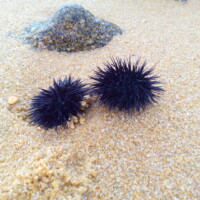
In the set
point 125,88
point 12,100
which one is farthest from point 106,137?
point 12,100

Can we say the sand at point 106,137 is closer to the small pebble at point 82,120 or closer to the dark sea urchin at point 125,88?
the small pebble at point 82,120

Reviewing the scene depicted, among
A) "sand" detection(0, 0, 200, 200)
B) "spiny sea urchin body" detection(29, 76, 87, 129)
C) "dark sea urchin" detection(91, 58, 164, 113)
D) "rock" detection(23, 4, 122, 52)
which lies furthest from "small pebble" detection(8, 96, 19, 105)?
"rock" detection(23, 4, 122, 52)

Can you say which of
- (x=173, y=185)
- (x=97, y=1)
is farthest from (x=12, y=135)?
(x=97, y=1)

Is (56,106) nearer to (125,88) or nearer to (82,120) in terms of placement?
(82,120)

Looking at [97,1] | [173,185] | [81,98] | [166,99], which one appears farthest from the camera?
[97,1]

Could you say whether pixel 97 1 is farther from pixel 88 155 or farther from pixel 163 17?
pixel 88 155

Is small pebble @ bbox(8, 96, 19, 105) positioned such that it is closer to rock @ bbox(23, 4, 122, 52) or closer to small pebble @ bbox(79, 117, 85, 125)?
small pebble @ bbox(79, 117, 85, 125)
